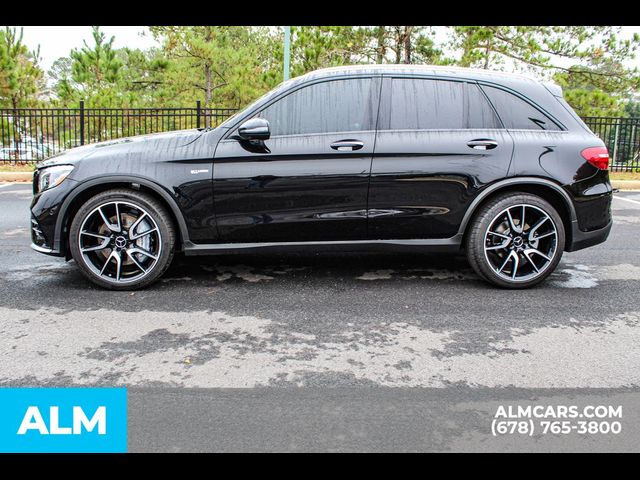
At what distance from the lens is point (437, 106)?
16.9 ft

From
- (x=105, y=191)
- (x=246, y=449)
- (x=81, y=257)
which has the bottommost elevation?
(x=246, y=449)

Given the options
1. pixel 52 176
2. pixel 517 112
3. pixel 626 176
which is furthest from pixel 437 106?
pixel 626 176

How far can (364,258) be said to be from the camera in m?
6.23

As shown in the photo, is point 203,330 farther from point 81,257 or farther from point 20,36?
point 20,36

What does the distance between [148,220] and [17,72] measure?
62.0 ft

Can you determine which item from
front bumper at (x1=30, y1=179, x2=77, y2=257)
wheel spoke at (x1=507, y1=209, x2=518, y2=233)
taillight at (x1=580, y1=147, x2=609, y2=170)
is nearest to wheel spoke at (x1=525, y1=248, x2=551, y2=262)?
wheel spoke at (x1=507, y1=209, x2=518, y2=233)

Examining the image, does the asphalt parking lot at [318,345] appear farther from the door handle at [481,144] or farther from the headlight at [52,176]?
the door handle at [481,144]

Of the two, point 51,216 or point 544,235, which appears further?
point 544,235

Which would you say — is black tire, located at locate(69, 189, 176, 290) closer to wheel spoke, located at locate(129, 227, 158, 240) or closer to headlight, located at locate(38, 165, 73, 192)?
wheel spoke, located at locate(129, 227, 158, 240)

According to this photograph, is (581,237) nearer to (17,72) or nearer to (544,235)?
(544,235)

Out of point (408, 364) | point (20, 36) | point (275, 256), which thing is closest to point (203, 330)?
point (408, 364)

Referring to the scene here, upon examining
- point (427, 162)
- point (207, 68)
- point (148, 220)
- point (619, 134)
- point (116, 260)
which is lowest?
point (116, 260)

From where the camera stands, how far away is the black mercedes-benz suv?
16.1ft
